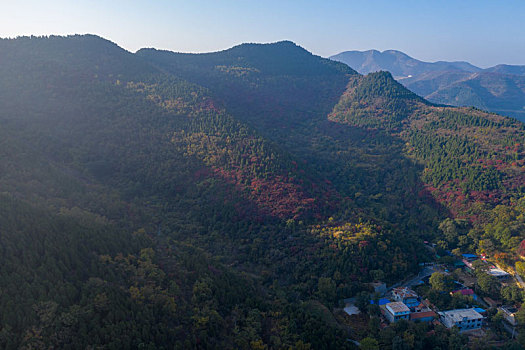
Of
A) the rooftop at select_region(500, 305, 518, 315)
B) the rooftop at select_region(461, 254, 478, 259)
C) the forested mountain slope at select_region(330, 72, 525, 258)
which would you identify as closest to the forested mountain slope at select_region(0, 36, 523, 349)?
the forested mountain slope at select_region(330, 72, 525, 258)

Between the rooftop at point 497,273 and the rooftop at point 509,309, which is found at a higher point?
the rooftop at point 497,273

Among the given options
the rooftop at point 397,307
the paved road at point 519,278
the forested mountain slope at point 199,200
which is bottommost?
the rooftop at point 397,307

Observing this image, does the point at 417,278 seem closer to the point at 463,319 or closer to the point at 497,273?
the point at 463,319

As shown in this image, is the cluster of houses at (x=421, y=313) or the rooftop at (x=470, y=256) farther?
the rooftop at (x=470, y=256)

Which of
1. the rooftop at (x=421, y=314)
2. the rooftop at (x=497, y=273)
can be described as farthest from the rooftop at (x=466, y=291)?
the rooftop at (x=421, y=314)

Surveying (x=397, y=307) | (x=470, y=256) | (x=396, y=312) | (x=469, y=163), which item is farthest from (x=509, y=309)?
(x=469, y=163)

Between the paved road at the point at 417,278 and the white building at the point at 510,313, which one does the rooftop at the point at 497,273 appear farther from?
the paved road at the point at 417,278
